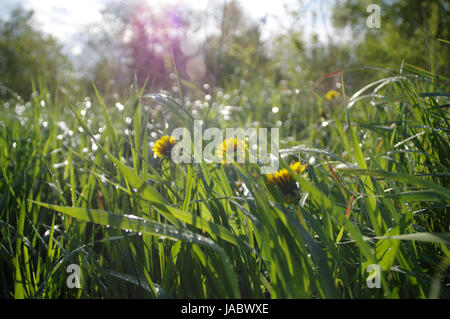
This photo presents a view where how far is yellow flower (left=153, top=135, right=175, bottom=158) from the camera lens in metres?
0.87

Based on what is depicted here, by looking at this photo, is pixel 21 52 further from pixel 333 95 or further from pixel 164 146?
pixel 164 146

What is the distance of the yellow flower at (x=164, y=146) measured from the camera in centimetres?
87

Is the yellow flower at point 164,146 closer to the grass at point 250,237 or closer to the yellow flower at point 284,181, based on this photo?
the grass at point 250,237

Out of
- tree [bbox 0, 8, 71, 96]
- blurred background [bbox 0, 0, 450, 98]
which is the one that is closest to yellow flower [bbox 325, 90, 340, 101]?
blurred background [bbox 0, 0, 450, 98]

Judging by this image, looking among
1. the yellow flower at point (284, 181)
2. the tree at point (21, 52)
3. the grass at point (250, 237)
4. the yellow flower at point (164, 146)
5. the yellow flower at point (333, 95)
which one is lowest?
the grass at point (250, 237)

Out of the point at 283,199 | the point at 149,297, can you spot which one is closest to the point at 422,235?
the point at 283,199

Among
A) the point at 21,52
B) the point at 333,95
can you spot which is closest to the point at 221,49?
the point at 333,95

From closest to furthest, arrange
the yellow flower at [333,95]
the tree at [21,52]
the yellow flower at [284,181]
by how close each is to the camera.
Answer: the yellow flower at [284,181] → the yellow flower at [333,95] → the tree at [21,52]

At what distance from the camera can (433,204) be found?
0.74m

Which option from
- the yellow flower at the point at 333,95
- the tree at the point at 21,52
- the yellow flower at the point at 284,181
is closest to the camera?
the yellow flower at the point at 284,181

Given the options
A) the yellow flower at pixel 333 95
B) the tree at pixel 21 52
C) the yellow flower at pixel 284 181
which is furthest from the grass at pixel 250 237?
the tree at pixel 21 52

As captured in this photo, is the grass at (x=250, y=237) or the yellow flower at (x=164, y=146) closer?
the grass at (x=250, y=237)

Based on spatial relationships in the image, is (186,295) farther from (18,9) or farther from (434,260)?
(18,9)

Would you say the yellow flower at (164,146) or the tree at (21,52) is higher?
the tree at (21,52)
